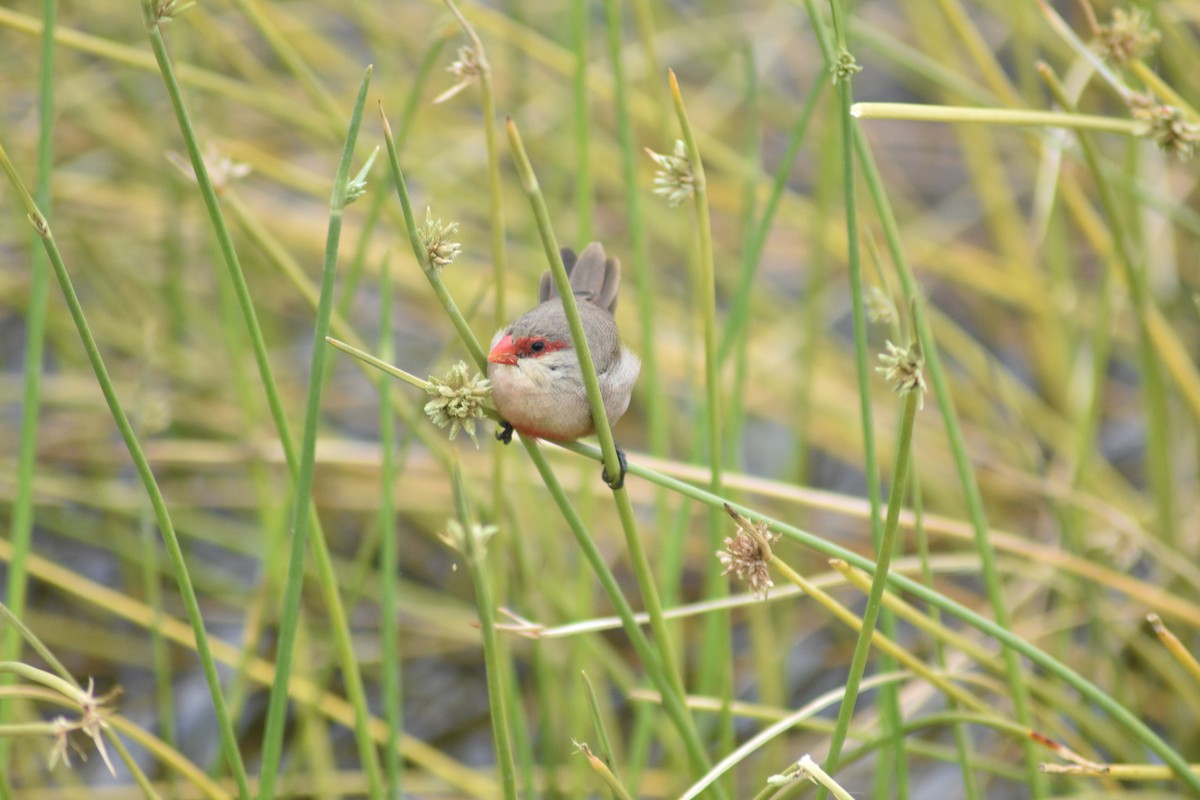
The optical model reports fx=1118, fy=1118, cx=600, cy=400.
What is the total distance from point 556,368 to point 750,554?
0.35 metres

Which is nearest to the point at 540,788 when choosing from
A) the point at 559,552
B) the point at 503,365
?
the point at 559,552

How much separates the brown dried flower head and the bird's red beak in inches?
12.6

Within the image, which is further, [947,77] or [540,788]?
[540,788]

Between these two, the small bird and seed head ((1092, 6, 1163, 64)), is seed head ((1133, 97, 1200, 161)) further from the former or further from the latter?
the small bird

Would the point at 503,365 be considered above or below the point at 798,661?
above

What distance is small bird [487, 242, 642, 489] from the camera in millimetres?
1226

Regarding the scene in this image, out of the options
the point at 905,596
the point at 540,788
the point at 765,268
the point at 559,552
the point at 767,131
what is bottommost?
the point at 540,788

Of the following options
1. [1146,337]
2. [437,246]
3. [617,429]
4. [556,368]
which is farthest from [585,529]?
[617,429]

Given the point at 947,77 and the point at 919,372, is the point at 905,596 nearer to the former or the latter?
the point at 947,77

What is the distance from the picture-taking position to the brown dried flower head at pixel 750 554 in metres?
1.05

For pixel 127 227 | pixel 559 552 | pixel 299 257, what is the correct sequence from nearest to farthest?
pixel 559 552, pixel 127 227, pixel 299 257

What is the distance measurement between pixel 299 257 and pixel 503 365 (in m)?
2.52

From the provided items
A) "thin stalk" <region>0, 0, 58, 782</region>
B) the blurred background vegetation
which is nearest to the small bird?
the blurred background vegetation

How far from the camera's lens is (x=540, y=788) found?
2.33m
